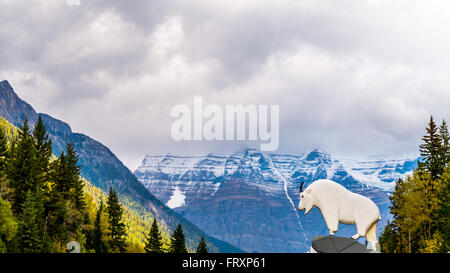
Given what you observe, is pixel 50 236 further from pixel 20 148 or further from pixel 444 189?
pixel 444 189

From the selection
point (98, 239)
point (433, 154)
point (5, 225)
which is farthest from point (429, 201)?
point (98, 239)

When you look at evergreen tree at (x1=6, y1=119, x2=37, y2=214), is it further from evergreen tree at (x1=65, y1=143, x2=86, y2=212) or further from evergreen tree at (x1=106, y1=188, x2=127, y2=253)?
evergreen tree at (x1=106, y1=188, x2=127, y2=253)

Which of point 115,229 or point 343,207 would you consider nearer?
point 343,207

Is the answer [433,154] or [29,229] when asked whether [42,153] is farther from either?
[433,154]

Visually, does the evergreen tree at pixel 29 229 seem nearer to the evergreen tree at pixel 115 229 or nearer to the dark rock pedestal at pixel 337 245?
the evergreen tree at pixel 115 229

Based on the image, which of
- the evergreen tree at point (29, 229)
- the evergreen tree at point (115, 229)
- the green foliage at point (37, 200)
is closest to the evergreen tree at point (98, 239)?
the green foliage at point (37, 200)

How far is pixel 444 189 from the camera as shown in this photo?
50.2 meters

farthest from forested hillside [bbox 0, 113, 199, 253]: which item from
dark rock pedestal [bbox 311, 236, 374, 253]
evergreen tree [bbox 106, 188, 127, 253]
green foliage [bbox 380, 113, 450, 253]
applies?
green foliage [bbox 380, 113, 450, 253]

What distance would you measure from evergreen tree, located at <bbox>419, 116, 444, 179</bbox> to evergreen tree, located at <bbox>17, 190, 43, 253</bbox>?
51.7 meters

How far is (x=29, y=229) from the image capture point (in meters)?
58.8

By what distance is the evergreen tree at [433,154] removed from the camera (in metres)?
59.6

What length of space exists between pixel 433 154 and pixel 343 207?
44262 mm

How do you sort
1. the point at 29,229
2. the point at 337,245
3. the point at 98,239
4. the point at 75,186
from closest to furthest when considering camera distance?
1. the point at 337,245
2. the point at 29,229
3. the point at 75,186
4. the point at 98,239
